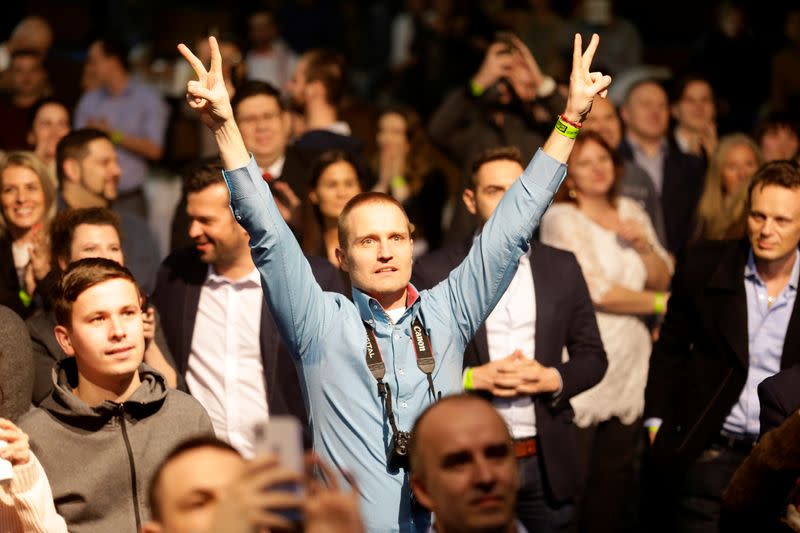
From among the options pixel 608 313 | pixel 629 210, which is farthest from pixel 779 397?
pixel 629 210

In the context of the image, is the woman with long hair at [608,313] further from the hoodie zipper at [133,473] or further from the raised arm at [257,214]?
the hoodie zipper at [133,473]

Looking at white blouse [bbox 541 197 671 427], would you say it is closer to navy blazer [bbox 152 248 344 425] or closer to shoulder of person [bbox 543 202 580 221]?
shoulder of person [bbox 543 202 580 221]

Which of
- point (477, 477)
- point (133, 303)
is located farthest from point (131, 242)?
point (477, 477)

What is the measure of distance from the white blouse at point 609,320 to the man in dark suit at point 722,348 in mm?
886

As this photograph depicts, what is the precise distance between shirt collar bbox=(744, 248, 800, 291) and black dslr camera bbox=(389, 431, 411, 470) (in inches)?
81.6

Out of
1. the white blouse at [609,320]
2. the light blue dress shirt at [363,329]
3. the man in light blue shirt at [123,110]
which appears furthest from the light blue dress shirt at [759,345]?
the man in light blue shirt at [123,110]

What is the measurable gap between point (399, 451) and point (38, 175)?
336 centimetres

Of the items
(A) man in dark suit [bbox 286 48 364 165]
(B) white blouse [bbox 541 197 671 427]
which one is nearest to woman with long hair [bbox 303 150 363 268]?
(B) white blouse [bbox 541 197 671 427]

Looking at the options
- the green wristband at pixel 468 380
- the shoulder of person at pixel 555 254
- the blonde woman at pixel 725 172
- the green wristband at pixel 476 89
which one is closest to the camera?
the green wristband at pixel 468 380

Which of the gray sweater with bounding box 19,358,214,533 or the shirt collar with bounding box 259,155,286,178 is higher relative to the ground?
the shirt collar with bounding box 259,155,286,178

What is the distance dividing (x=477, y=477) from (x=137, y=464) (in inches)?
60.0

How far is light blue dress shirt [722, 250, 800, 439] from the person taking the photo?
5418 millimetres

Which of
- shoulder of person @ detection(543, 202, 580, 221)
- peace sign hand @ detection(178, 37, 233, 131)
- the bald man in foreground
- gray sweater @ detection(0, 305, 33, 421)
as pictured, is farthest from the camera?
shoulder of person @ detection(543, 202, 580, 221)

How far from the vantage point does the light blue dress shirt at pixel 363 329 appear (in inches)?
164
